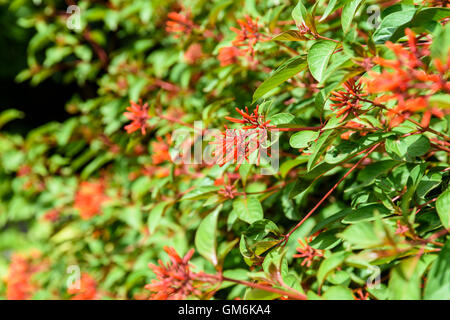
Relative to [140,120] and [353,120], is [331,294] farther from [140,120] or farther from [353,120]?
[140,120]


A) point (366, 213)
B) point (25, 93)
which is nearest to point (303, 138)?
point (366, 213)

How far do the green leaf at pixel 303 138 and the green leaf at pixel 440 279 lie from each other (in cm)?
30

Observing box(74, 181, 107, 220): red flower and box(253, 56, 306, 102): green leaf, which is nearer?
box(253, 56, 306, 102): green leaf

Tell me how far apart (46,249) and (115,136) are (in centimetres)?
92

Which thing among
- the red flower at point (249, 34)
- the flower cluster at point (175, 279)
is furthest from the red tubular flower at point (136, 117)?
the flower cluster at point (175, 279)

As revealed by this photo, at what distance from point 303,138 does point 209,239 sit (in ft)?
0.91

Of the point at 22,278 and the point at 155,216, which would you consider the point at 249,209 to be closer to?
the point at 155,216

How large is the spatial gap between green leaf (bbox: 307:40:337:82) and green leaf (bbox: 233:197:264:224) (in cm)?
34

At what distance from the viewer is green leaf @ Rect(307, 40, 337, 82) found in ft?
2.19

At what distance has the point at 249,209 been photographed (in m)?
0.87

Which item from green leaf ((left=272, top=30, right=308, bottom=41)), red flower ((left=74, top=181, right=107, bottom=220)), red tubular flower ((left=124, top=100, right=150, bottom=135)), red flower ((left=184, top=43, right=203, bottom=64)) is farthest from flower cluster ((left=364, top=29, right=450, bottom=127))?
red flower ((left=74, top=181, right=107, bottom=220))

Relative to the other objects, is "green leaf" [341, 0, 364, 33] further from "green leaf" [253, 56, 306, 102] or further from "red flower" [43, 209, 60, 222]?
"red flower" [43, 209, 60, 222]

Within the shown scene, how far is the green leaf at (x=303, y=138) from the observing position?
73 cm
